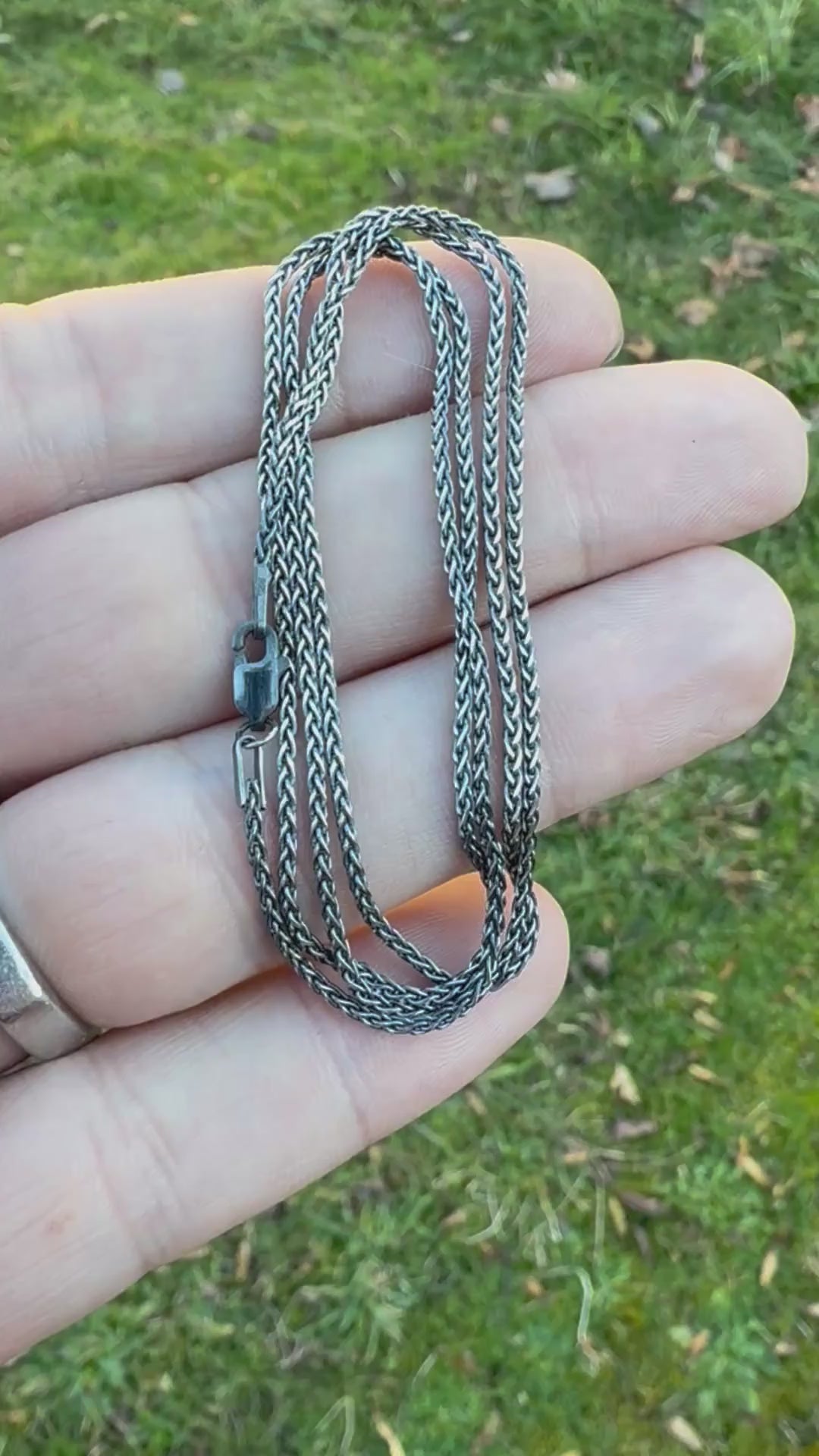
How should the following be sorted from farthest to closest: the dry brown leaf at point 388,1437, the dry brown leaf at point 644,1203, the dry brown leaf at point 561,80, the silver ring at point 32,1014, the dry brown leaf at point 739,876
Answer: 1. the dry brown leaf at point 561,80
2. the dry brown leaf at point 739,876
3. the dry brown leaf at point 644,1203
4. the dry brown leaf at point 388,1437
5. the silver ring at point 32,1014

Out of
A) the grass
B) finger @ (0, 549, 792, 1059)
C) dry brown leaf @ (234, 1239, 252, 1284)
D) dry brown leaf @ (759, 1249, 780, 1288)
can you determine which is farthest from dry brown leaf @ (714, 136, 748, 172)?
dry brown leaf @ (234, 1239, 252, 1284)

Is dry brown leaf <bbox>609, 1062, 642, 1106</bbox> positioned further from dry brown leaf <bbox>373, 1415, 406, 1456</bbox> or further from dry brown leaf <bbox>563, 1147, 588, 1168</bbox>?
dry brown leaf <bbox>373, 1415, 406, 1456</bbox>

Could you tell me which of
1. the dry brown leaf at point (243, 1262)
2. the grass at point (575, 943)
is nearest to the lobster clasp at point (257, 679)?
the grass at point (575, 943)

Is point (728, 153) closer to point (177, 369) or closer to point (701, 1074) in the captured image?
point (177, 369)

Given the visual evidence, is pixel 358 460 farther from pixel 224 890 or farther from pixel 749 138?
pixel 749 138

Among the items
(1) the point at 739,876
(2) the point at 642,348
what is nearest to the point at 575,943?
(1) the point at 739,876

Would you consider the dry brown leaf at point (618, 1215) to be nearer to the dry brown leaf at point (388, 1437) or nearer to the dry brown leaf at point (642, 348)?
the dry brown leaf at point (388, 1437)
